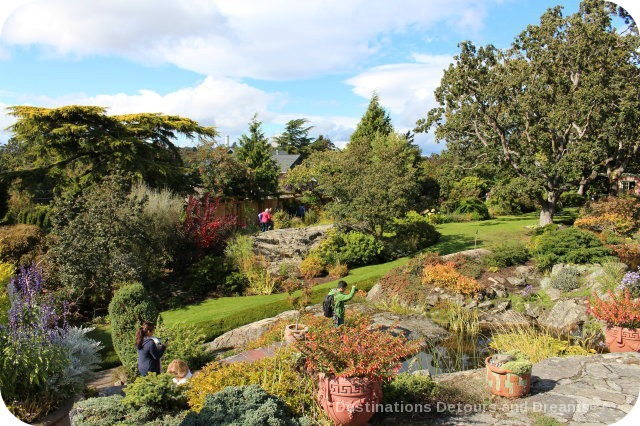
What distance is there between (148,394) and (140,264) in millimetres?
7935

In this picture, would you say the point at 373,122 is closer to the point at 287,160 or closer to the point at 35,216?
the point at 287,160

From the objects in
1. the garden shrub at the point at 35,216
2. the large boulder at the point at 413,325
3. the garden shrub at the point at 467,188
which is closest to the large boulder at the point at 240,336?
the large boulder at the point at 413,325

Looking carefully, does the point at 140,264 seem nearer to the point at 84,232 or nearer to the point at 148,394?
the point at 84,232

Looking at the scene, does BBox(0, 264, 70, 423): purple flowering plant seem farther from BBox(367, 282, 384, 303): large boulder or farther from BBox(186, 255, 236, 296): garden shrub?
BBox(367, 282, 384, 303): large boulder

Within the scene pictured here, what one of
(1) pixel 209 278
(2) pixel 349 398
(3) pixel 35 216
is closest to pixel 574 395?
(2) pixel 349 398

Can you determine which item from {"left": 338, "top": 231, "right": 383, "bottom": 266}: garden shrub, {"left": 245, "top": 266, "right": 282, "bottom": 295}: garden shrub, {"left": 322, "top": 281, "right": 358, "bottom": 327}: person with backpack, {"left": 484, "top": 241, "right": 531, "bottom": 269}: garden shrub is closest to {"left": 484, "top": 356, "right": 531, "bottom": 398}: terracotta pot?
{"left": 322, "top": 281, "right": 358, "bottom": 327}: person with backpack

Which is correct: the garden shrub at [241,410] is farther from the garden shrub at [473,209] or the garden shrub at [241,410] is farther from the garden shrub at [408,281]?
the garden shrub at [473,209]

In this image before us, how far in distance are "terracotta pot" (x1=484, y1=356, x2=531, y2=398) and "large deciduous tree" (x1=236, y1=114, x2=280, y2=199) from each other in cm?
1624

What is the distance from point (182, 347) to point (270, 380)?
3.25 m

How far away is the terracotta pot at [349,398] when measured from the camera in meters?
4.57

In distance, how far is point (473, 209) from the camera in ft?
77.2

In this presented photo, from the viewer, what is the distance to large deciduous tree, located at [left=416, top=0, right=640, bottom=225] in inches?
634

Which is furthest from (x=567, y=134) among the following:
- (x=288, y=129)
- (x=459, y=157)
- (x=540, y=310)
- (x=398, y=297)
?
(x=288, y=129)

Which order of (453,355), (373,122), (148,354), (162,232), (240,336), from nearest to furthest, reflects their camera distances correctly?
(148,354) → (453,355) → (240,336) → (162,232) → (373,122)
